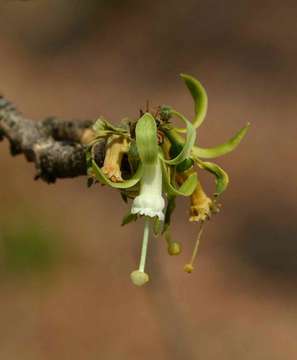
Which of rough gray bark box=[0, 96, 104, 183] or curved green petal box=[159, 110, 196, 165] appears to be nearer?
curved green petal box=[159, 110, 196, 165]

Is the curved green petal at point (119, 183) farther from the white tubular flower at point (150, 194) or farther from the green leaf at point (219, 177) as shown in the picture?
the green leaf at point (219, 177)

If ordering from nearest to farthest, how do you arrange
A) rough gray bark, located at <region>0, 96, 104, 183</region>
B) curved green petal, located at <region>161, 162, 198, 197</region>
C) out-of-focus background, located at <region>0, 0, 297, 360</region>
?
curved green petal, located at <region>161, 162, 198, 197</region> < rough gray bark, located at <region>0, 96, 104, 183</region> < out-of-focus background, located at <region>0, 0, 297, 360</region>

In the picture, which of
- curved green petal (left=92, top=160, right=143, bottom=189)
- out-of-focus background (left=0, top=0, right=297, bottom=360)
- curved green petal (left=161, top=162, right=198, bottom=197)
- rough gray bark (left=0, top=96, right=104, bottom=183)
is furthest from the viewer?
out-of-focus background (left=0, top=0, right=297, bottom=360)

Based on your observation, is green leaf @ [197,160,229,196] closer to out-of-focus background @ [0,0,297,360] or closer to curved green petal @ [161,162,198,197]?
curved green petal @ [161,162,198,197]

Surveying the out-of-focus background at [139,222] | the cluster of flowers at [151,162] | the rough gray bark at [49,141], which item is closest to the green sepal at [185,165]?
the cluster of flowers at [151,162]

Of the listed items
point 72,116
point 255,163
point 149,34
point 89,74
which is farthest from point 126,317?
point 149,34

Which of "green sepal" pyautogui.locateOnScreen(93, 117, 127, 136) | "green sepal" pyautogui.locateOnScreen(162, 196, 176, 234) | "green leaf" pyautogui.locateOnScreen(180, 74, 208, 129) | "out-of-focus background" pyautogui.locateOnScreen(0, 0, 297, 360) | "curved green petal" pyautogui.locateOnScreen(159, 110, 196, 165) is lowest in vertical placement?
"green sepal" pyautogui.locateOnScreen(162, 196, 176, 234)

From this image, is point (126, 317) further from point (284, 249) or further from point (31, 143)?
point (31, 143)

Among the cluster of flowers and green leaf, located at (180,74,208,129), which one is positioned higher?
green leaf, located at (180,74,208,129)

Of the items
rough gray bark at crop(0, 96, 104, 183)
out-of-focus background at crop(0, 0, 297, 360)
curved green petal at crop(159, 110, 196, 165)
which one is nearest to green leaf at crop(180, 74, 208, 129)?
curved green petal at crop(159, 110, 196, 165)
